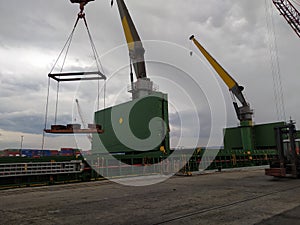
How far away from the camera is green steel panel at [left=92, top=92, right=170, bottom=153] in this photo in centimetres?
1988

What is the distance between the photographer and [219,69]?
36688mm

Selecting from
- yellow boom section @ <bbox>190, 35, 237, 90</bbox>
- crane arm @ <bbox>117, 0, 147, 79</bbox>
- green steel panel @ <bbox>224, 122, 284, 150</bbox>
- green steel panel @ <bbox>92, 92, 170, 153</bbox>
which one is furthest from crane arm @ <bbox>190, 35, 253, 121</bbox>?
green steel panel @ <bbox>92, 92, 170, 153</bbox>

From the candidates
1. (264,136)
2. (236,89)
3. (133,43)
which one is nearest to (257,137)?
(264,136)

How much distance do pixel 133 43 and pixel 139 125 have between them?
26.3 feet

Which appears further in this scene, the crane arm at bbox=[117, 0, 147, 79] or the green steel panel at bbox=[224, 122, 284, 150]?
the green steel panel at bbox=[224, 122, 284, 150]

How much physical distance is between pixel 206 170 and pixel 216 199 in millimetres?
12350

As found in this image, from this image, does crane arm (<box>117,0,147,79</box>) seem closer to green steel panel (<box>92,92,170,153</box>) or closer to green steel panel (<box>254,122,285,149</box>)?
green steel panel (<box>92,92,170,153</box>)

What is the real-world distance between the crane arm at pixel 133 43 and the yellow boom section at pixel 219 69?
16.5m

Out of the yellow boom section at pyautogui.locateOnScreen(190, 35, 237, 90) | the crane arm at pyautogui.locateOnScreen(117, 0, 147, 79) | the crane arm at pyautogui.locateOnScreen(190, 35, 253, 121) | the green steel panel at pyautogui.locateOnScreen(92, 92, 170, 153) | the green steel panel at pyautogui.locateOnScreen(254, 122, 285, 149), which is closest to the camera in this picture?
the green steel panel at pyautogui.locateOnScreen(92, 92, 170, 153)

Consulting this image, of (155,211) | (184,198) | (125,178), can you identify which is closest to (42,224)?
(155,211)

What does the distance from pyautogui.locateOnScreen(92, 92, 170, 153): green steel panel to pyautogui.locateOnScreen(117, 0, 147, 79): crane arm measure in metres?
3.51

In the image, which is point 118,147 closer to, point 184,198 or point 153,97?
point 153,97

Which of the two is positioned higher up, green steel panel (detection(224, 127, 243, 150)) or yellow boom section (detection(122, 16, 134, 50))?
yellow boom section (detection(122, 16, 134, 50))

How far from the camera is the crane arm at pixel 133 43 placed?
23500 millimetres
